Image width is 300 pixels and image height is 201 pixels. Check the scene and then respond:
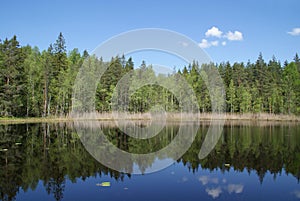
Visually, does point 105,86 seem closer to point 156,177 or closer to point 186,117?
point 186,117

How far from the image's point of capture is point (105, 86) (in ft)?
167

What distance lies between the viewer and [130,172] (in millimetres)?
10148

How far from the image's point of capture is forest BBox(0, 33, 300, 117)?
3809cm

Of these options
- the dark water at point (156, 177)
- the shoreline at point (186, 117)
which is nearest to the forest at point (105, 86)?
the shoreline at point (186, 117)

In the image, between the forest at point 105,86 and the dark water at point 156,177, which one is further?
the forest at point 105,86

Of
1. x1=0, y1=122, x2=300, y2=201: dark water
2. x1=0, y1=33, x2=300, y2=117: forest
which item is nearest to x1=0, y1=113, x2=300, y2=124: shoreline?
x1=0, y1=33, x2=300, y2=117: forest

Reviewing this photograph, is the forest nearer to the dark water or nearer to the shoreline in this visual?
the shoreline

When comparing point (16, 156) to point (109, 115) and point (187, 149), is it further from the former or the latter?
point (109, 115)

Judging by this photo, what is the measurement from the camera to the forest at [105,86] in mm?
38094

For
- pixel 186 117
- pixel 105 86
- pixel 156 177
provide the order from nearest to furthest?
pixel 156 177 → pixel 186 117 → pixel 105 86

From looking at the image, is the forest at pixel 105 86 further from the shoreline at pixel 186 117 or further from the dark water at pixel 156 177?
the dark water at pixel 156 177

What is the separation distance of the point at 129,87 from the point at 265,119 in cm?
2422

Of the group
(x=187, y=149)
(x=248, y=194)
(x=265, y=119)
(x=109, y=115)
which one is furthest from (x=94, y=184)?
(x=265, y=119)

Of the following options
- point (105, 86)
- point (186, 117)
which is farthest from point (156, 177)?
point (105, 86)
